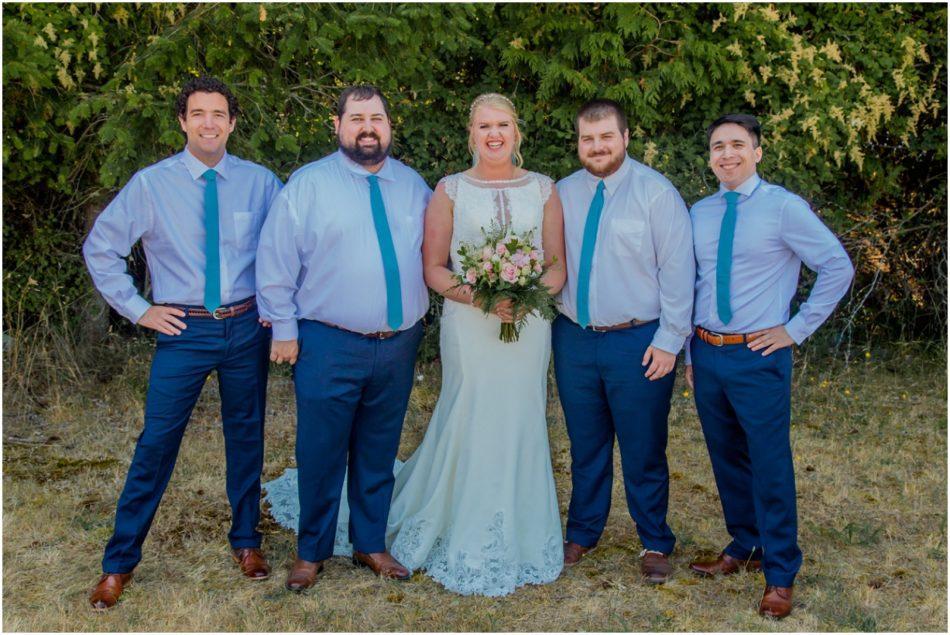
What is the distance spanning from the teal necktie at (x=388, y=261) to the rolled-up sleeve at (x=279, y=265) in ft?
1.16

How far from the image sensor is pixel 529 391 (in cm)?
434

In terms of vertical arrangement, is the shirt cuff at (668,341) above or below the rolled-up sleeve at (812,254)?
below

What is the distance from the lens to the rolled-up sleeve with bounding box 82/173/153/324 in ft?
13.3

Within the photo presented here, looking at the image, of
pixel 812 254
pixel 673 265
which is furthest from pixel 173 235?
pixel 812 254

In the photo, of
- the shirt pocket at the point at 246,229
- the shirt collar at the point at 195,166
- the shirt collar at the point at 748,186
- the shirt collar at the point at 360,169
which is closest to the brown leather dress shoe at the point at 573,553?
the shirt collar at the point at 748,186

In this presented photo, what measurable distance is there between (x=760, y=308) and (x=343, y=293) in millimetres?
1767

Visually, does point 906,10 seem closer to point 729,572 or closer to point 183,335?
point 729,572

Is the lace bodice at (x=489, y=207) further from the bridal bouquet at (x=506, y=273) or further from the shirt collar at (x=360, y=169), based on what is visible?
the shirt collar at (x=360, y=169)

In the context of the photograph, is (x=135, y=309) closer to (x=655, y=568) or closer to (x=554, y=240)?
(x=554, y=240)

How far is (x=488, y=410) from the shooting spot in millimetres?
4324

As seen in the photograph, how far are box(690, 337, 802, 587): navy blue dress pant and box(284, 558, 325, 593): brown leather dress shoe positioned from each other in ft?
6.27

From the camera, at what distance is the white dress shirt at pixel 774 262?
3883mm

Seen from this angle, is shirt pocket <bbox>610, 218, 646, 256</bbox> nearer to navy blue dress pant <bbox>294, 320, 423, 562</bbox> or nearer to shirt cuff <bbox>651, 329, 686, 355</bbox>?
shirt cuff <bbox>651, 329, 686, 355</bbox>

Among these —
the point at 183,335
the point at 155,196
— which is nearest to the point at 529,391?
the point at 183,335
